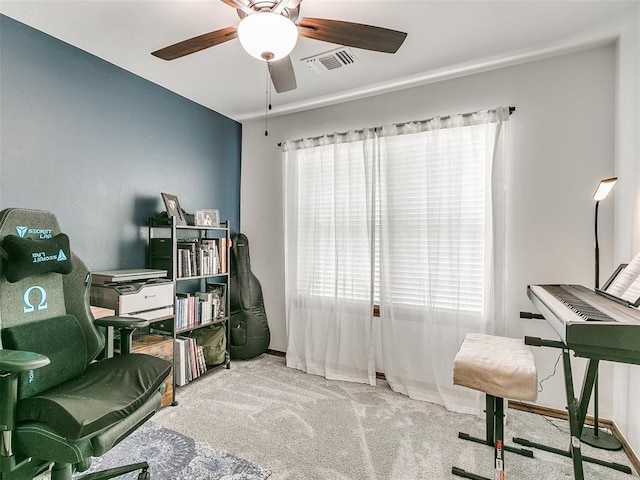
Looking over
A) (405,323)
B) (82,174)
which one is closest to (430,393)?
(405,323)

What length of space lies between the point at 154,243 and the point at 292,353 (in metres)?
1.59

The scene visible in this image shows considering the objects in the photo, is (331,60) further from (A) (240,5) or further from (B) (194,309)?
(B) (194,309)

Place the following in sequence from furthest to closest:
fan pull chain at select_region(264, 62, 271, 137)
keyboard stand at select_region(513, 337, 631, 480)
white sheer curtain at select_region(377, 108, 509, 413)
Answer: fan pull chain at select_region(264, 62, 271, 137)
white sheer curtain at select_region(377, 108, 509, 413)
keyboard stand at select_region(513, 337, 631, 480)

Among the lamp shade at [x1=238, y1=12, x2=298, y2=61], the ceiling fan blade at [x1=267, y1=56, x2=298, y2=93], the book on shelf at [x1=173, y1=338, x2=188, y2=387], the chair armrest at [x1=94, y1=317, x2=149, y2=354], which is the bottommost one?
the book on shelf at [x1=173, y1=338, x2=188, y2=387]

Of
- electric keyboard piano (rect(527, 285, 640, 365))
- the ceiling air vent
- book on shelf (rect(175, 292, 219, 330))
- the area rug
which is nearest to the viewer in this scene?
electric keyboard piano (rect(527, 285, 640, 365))

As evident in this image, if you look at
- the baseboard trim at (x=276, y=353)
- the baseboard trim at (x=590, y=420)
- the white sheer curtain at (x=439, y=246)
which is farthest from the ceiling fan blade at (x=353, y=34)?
the baseboard trim at (x=276, y=353)

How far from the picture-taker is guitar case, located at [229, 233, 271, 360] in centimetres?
333

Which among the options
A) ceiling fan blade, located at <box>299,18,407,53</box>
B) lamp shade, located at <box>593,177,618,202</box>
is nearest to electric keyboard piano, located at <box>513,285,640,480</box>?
lamp shade, located at <box>593,177,618,202</box>

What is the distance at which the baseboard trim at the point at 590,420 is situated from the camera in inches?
72.8

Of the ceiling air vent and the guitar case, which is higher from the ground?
the ceiling air vent

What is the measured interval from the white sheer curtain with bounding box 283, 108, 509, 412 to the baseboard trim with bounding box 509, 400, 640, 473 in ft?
1.21

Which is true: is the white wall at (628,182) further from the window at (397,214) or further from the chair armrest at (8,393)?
the chair armrest at (8,393)

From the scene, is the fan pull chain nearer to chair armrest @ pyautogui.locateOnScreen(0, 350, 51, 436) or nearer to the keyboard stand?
chair armrest @ pyautogui.locateOnScreen(0, 350, 51, 436)

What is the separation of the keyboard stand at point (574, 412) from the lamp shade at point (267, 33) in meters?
1.72
